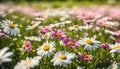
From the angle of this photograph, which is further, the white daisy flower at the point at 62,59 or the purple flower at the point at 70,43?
the purple flower at the point at 70,43

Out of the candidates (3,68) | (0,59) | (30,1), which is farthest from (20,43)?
(30,1)

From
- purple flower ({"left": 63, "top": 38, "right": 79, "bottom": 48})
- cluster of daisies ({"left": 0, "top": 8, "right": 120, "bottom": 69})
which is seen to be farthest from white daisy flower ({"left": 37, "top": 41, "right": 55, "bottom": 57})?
purple flower ({"left": 63, "top": 38, "right": 79, "bottom": 48})

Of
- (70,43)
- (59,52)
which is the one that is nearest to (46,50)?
(59,52)

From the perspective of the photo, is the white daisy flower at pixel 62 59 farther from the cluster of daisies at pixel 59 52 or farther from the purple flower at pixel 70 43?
the purple flower at pixel 70 43

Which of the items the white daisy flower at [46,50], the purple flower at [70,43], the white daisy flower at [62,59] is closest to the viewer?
the white daisy flower at [62,59]

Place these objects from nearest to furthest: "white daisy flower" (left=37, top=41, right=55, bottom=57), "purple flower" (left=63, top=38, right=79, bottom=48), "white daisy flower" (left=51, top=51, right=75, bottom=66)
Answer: "white daisy flower" (left=51, top=51, right=75, bottom=66) < "white daisy flower" (left=37, top=41, right=55, bottom=57) < "purple flower" (left=63, top=38, right=79, bottom=48)

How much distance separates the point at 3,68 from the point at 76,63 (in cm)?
78

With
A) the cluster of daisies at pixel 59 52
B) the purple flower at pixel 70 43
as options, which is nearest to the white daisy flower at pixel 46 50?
the cluster of daisies at pixel 59 52

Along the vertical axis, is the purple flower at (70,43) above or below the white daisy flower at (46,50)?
below

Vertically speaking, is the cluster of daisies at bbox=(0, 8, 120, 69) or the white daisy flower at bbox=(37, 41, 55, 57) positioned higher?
the white daisy flower at bbox=(37, 41, 55, 57)

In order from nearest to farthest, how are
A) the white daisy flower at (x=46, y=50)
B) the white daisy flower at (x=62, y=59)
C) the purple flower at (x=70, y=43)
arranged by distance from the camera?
1. the white daisy flower at (x=62, y=59)
2. the white daisy flower at (x=46, y=50)
3. the purple flower at (x=70, y=43)

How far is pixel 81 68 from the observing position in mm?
3264

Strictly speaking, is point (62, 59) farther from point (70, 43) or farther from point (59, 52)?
point (70, 43)

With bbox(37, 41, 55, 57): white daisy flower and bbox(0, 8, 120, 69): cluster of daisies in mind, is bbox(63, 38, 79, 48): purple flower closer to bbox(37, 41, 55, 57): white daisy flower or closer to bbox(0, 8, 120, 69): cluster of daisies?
bbox(0, 8, 120, 69): cluster of daisies
